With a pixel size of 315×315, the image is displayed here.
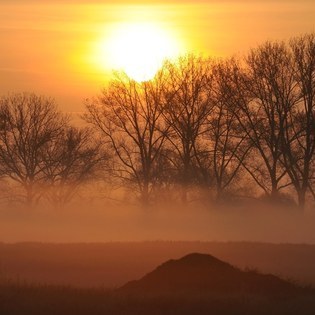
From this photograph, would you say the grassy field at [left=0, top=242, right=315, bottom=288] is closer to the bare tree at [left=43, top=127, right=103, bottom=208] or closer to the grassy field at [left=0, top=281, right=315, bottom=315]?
the grassy field at [left=0, top=281, right=315, bottom=315]

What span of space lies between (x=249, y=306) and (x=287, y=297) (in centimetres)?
176

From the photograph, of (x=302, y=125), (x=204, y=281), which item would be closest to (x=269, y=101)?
(x=302, y=125)

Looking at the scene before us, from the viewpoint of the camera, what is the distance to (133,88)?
6625cm

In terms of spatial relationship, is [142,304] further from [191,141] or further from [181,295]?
[191,141]

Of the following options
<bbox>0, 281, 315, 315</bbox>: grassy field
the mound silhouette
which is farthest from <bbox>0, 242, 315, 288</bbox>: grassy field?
<bbox>0, 281, 315, 315</bbox>: grassy field

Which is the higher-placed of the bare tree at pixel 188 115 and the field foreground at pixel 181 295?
the bare tree at pixel 188 115

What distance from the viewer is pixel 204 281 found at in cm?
2842

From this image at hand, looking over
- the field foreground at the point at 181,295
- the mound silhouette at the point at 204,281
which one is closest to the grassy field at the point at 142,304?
the field foreground at the point at 181,295

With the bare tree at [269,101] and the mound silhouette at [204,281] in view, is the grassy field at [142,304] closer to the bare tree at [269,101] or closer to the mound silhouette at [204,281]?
the mound silhouette at [204,281]

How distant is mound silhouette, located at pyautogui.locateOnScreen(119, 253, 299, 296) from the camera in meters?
27.4

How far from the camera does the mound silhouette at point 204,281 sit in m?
27.4

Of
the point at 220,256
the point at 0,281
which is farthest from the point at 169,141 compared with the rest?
the point at 0,281

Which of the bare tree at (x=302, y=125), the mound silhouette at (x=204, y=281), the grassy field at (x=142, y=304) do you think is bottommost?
the grassy field at (x=142, y=304)

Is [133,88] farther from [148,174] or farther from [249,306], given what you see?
[249,306]
